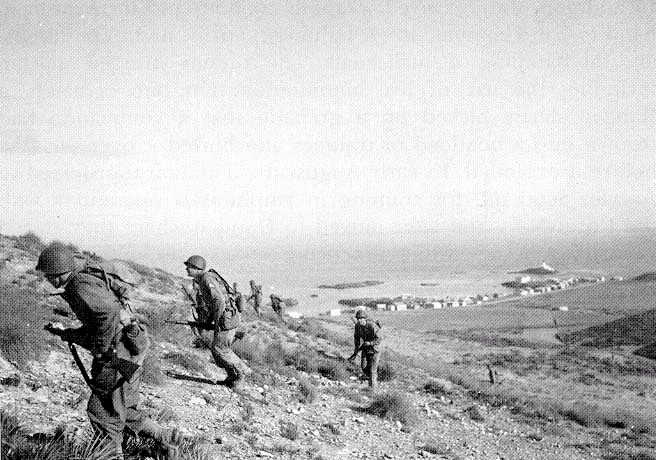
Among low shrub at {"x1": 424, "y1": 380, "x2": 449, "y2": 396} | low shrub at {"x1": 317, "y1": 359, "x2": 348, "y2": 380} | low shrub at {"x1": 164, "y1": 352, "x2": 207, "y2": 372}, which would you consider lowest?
low shrub at {"x1": 424, "y1": 380, "x2": 449, "y2": 396}

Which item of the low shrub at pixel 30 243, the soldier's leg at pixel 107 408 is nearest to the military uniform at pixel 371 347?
the soldier's leg at pixel 107 408

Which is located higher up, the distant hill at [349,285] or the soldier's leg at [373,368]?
the soldier's leg at [373,368]

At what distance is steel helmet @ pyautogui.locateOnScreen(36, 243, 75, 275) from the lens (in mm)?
3582

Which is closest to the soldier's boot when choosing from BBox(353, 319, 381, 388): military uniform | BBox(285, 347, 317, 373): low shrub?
BBox(353, 319, 381, 388): military uniform

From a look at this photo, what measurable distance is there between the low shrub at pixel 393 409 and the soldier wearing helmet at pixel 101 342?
222 inches

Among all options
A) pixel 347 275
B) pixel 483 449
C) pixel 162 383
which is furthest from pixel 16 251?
pixel 347 275

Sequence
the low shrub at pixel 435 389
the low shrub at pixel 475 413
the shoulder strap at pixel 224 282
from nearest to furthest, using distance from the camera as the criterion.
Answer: the shoulder strap at pixel 224 282 < the low shrub at pixel 475 413 < the low shrub at pixel 435 389

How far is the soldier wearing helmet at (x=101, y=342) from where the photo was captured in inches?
143

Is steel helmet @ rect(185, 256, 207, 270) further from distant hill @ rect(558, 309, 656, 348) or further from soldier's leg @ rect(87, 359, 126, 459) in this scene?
distant hill @ rect(558, 309, 656, 348)

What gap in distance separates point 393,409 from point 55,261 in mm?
7164

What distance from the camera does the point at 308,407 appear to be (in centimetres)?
871

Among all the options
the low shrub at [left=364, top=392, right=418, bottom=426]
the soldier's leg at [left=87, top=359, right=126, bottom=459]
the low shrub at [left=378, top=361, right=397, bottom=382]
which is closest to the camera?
the soldier's leg at [left=87, top=359, right=126, bottom=459]

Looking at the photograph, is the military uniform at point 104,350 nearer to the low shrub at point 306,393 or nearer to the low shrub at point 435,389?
the low shrub at point 306,393

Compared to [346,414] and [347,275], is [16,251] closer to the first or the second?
[346,414]
